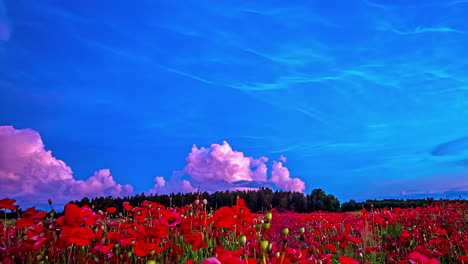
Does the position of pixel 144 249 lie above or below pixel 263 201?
below

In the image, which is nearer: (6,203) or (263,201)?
(6,203)

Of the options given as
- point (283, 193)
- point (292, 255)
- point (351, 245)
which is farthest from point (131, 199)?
point (292, 255)

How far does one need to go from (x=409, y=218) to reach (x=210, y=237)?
6.88m

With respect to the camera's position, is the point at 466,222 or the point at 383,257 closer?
the point at 383,257

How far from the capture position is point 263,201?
18625 millimetres

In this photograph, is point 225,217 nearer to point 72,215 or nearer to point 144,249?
point 144,249

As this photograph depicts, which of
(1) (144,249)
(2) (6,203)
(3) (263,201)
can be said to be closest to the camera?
(1) (144,249)

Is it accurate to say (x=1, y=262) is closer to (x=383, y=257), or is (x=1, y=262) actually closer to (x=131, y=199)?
(x=383, y=257)

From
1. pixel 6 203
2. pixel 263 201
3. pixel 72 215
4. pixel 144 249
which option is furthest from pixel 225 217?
pixel 263 201

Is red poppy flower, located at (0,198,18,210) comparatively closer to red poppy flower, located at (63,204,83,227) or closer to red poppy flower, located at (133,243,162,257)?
red poppy flower, located at (63,204,83,227)

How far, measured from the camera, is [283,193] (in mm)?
20672

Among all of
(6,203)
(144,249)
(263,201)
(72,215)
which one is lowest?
(144,249)

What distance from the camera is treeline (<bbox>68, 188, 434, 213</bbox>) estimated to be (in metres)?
16.7

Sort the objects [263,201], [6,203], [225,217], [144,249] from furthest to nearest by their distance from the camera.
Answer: [263,201], [6,203], [225,217], [144,249]
